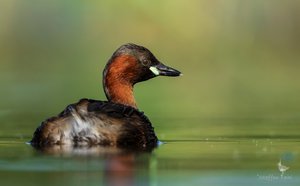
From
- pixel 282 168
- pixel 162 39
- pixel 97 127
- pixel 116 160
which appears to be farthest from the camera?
pixel 162 39

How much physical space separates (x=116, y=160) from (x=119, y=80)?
312 cm

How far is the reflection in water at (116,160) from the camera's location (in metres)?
12.0

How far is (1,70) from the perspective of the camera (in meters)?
36.0

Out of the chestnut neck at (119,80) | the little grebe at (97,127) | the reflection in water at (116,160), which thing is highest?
the chestnut neck at (119,80)

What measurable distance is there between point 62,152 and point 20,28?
2771 cm

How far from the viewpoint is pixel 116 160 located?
1342cm

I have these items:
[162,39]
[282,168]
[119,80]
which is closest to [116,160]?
[282,168]

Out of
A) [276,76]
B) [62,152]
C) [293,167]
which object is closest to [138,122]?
[62,152]

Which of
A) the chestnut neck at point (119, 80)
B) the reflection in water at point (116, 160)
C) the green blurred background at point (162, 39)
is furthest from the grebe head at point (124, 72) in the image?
the green blurred background at point (162, 39)

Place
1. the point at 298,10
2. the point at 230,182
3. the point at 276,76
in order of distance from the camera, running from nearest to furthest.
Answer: the point at 230,182 → the point at 276,76 → the point at 298,10

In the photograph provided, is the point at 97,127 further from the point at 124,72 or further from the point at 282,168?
the point at 282,168

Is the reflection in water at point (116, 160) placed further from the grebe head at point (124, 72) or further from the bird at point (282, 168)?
the grebe head at point (124, 72)

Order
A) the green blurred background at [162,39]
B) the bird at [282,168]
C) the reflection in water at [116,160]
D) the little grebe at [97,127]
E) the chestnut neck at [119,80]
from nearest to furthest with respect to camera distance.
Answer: the reflection in water at [116,160] → the bird at [282,168] → the little grebe at [97,127] → the chestnut neck at [119,80] → the green blurred background at [162,39]

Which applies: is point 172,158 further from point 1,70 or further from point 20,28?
point 20,28
